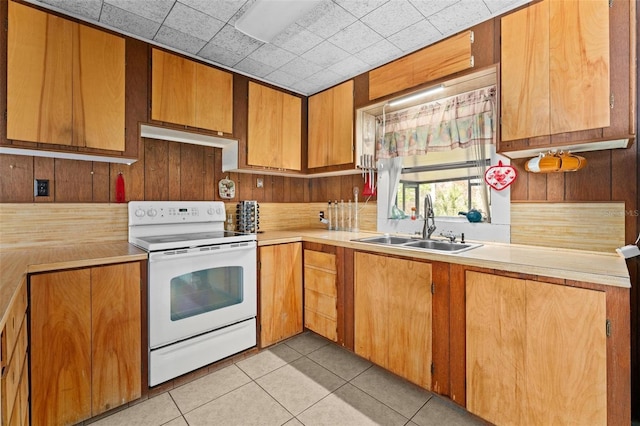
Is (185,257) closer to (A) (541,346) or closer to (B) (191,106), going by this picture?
(B) (191,106)

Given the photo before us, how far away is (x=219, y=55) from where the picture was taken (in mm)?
2486

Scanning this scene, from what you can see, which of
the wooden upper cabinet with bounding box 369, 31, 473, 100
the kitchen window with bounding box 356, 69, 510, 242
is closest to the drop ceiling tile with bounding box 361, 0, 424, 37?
the wooden upper cabinet with bounding box 369, 31, 473, 100

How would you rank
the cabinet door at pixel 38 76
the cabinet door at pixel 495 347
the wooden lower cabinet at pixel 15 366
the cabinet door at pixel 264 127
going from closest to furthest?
1. the wooden lower cabinet at pixel 15 366
2. the cabinet door at pixel 495 347
3. the cabinet door at pixel 38 76
4. the cabinet door at pixel 264 127

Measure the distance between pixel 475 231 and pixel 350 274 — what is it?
1034 mm

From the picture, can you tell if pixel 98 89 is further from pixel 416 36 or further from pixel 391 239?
pixel 391 239

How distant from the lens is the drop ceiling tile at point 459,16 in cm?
187

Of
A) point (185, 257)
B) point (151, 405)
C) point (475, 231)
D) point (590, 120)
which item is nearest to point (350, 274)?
point (475, 231)

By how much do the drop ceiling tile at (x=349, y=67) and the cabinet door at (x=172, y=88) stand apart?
123cm

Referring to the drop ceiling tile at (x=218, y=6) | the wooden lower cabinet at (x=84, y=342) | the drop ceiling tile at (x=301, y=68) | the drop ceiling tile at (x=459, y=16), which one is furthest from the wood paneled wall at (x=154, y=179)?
the drop ceiling tile at (x=459, y=16)

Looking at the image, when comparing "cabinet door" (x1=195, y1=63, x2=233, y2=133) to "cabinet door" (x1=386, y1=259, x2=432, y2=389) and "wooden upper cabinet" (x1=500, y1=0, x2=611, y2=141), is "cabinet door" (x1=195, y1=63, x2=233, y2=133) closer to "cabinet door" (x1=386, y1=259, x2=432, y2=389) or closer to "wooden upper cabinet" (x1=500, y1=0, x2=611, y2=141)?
"cabinet door" (x1=386, y1=259, x2=432, y2=389)

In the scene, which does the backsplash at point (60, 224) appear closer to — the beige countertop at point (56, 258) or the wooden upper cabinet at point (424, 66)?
the beige countertop at point (56, 258)

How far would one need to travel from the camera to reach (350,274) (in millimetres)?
2371

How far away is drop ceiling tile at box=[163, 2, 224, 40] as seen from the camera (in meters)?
1.92

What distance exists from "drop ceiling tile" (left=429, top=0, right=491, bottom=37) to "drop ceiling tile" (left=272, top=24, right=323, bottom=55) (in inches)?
33.1
